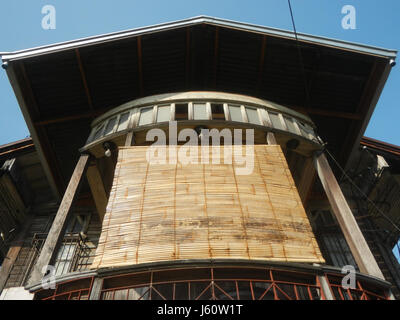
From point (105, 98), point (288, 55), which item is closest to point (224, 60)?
point (288, 55)

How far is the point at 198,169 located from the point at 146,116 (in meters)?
3.68

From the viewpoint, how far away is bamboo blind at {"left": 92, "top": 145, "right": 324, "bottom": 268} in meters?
8.38

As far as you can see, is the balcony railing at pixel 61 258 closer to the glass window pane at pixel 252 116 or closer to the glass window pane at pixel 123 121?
the glass window pane at pixel 123 121

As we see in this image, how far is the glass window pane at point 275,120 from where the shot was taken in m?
12.9

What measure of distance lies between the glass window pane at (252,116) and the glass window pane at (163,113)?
2903mm

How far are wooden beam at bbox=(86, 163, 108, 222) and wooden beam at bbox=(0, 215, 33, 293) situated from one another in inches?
138

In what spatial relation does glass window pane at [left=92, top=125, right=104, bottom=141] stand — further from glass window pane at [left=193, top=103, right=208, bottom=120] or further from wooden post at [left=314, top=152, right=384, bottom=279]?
wooden post at [left=314, top=152, right=384, bottom=279]

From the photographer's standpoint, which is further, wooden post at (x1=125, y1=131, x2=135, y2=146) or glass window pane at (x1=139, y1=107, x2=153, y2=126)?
glass window pane at (x1=139, y1=107, x2=153, y2=126)

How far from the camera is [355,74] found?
14.9 m

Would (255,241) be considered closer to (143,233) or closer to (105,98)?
(143,233)

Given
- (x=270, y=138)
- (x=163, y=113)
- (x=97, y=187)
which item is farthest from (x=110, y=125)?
(x=270, y=138)

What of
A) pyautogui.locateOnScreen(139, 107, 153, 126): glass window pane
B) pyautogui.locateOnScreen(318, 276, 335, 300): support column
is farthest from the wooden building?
pyautogui.locateOnScreen(139, 107, 153, 126): glass window pane

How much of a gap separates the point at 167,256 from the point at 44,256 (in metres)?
3.32

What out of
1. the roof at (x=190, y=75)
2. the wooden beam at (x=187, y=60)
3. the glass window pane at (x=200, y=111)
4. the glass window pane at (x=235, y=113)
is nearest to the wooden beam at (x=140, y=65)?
the roof at (x=190, y=75)
